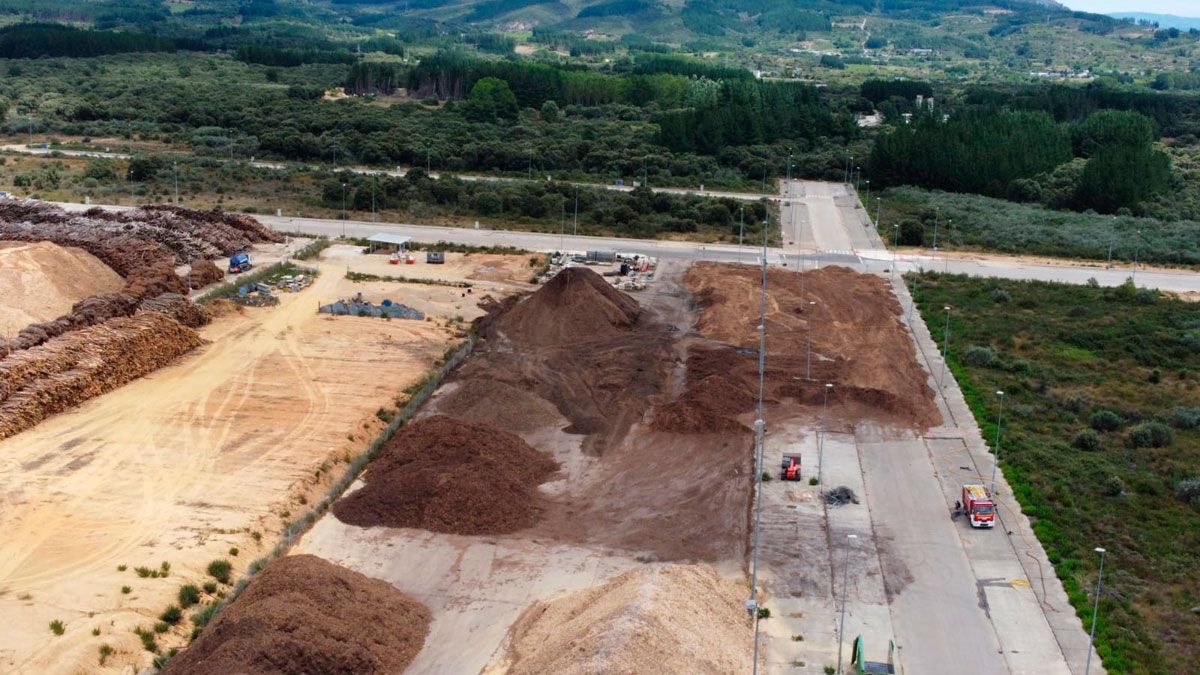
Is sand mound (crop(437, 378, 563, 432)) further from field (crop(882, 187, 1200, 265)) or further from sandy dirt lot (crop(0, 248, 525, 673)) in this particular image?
field (crop(882, 187, 1200, 265))

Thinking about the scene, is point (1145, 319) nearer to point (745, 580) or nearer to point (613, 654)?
point (745, 580)

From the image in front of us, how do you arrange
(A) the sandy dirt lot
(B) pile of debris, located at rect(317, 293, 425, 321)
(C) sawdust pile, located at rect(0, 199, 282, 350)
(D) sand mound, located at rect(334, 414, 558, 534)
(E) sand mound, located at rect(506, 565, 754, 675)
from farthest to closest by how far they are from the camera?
1. (B) pile of debris, located at rect(317, 293, 425, 321)
2. (C) sawdust pile, located at rect(0, 199, 282, 350)
3. (D) sand mound, located at rect(334, 414, 558, 534)
4. (A) the sandy dirt lot
5. (E) sand mound, located at rect(506, 565, 754, 675)

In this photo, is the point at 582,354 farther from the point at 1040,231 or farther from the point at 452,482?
the point at 1040,231

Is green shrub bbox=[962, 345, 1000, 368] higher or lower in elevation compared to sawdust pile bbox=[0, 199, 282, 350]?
lower

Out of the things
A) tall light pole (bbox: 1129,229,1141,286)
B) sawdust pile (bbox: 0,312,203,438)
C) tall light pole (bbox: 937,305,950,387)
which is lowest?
tall light pole (bbox: 1129,229,1141,286)

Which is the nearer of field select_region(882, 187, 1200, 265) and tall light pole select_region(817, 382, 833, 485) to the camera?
tall light pole select_region(817, 382, 833, 485)

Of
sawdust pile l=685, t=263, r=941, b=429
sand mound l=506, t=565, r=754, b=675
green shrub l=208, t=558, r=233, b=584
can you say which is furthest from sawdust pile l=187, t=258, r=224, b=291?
sand mound l=506, t=565, r=754, b=675
